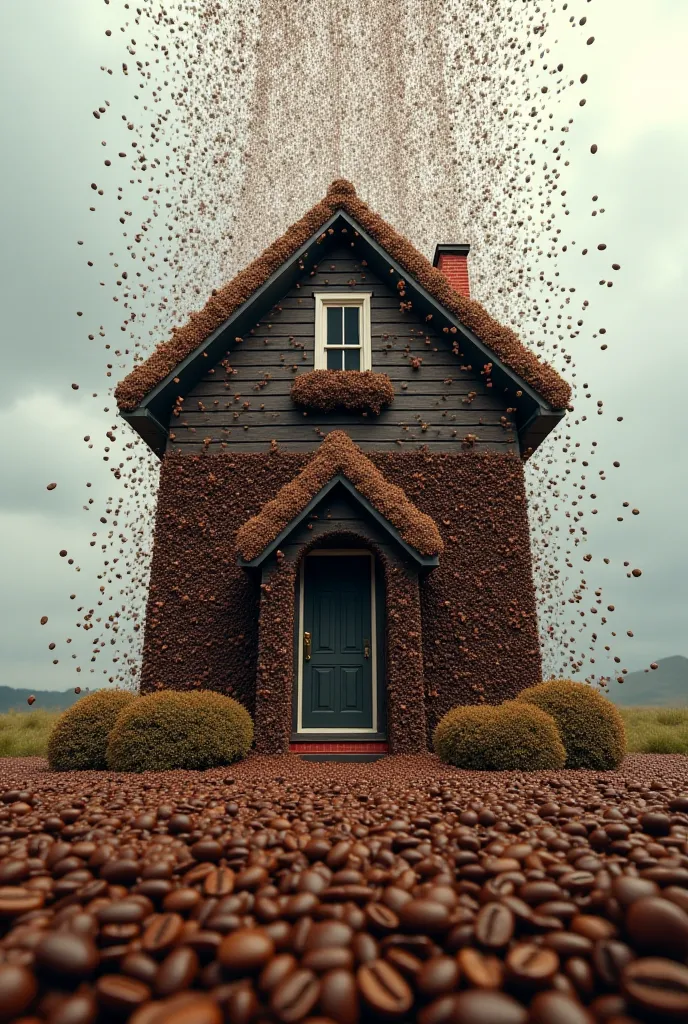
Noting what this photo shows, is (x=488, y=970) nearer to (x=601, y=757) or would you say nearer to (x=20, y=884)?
(x=20, y=884)

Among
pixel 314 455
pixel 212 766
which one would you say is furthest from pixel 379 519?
pixel 212 766

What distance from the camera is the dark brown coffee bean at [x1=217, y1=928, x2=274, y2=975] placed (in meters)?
1.38

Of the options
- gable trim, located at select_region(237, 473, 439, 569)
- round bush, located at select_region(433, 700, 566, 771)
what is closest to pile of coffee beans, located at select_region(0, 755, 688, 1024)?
round bush, located at select_region(433, 700, 566, 771)

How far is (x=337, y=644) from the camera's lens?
8.17 meters

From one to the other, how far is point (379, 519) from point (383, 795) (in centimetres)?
414

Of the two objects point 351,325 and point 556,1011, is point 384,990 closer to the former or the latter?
point 556,1011

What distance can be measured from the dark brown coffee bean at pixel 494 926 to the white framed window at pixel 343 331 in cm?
850

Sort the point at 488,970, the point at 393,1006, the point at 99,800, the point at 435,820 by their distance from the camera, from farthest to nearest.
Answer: the point at 99,800 → the point at 435,820 → the point at 488,970 → the point at 393,1006

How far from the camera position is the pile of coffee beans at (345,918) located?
1.27m

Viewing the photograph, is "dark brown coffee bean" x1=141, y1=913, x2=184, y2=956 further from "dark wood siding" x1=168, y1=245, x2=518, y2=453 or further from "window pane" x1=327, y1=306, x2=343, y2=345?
"window pane" x1=327, y1=306, x2=343, y2=345

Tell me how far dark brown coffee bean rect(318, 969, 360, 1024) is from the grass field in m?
9.69

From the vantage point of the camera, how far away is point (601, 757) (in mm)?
6508

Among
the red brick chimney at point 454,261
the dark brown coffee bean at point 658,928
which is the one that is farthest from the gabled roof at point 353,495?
the dark brown coffee bean at point 658,928

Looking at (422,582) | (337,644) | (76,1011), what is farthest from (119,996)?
(422,582)
